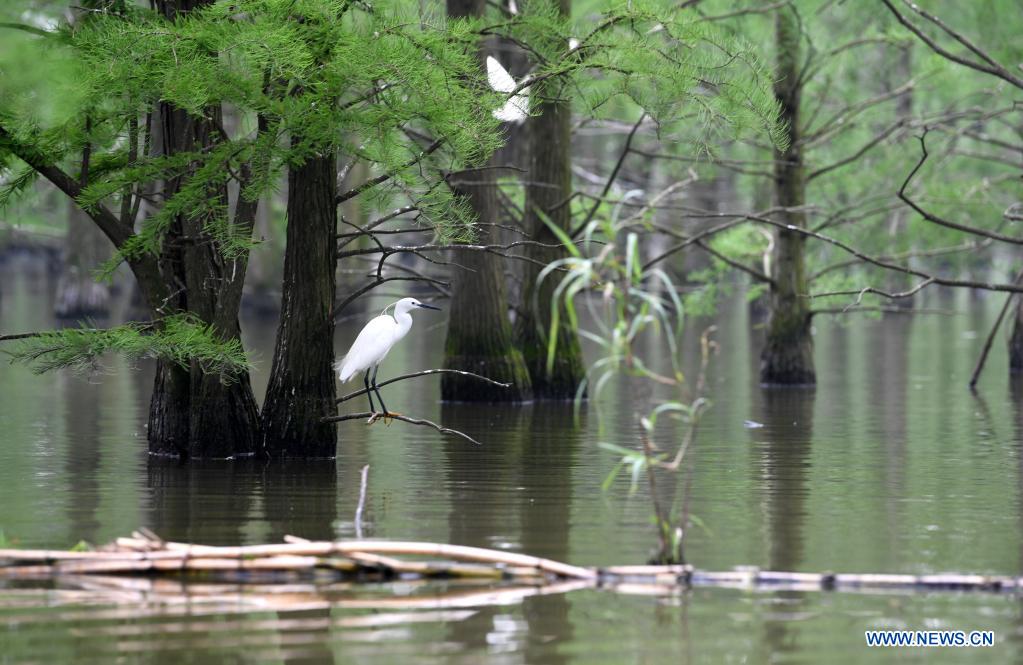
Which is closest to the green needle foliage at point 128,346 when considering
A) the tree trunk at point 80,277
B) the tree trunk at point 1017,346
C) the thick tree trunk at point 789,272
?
the thick tree trunk at point 789,272

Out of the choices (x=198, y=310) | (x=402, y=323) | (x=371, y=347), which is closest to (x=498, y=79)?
(x=402, y=323)

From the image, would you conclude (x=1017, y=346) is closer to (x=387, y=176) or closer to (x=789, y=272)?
(x=789, y=272)

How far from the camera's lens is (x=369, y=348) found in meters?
11.5

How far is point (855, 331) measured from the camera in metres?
34.2

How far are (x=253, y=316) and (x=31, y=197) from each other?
25.6 m

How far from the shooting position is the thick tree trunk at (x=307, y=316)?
10812 millimetres

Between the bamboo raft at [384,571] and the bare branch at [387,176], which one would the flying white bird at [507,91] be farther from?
the bamboo raft at [384,571]

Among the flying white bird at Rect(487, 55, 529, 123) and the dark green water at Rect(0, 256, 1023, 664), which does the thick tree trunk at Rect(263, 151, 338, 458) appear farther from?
the flying white bird at Rect(487, 55, 529, 123)

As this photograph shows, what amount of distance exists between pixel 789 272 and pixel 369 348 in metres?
8.59

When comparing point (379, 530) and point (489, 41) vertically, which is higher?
point (489, 41)

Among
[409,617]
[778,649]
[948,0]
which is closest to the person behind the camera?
[778,649]

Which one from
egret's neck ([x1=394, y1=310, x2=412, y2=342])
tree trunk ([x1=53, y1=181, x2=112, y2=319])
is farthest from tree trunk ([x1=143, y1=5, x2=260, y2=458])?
tree trunk ([x1=53, y1=181, x2=112, y2=319])

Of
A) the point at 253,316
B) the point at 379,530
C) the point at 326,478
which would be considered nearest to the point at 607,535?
the point at 379,530

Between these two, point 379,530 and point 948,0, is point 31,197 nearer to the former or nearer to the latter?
point 379,530
